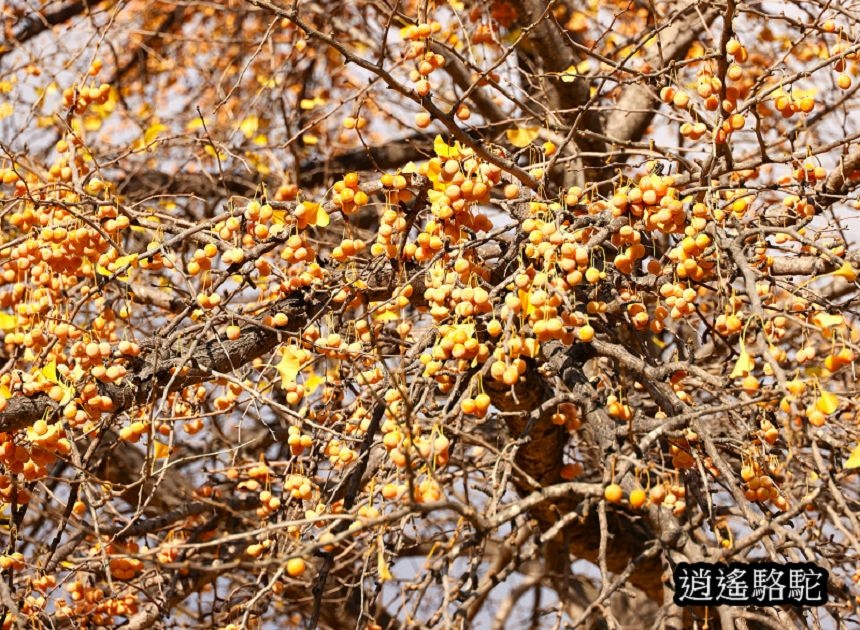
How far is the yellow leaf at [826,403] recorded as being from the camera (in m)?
1.55

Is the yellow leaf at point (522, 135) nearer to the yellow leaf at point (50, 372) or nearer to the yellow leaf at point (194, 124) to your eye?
the yellow leaf at point (194, 124)

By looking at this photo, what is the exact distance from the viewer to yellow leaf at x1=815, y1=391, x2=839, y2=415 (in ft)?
5.09

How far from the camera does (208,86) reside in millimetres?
4688

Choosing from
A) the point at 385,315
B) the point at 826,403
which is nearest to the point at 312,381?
the point at 385,315

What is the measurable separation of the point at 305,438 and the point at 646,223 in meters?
0.93

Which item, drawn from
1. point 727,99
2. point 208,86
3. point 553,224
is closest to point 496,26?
point 208,86

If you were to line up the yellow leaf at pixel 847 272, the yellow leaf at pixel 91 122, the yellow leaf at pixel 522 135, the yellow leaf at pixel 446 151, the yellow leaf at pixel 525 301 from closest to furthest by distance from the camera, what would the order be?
the yellow leaf at pixel 847 272 → the yellow leaf at pixel 525 301 → the yellow leaf at pixel 446 151 → the yellow leaf at pixel 522 135 → the yellow leaf at pixel 91 122

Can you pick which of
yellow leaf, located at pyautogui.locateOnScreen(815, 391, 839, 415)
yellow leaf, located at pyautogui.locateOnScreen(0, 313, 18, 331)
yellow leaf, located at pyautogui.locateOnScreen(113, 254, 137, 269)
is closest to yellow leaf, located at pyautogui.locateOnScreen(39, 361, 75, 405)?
yellow leaf, located at pyautogui.locateOnScreen(113, 254, 137, 269)

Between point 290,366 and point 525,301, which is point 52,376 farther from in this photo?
point 525,301

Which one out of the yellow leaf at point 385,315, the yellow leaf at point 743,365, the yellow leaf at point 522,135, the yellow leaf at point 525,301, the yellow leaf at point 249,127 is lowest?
the yellow leaf at point 743,365

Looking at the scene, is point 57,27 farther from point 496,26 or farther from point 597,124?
point 597,124

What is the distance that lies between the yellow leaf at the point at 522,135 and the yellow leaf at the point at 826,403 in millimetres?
1828

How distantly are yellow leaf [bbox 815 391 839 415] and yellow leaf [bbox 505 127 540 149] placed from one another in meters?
1.83

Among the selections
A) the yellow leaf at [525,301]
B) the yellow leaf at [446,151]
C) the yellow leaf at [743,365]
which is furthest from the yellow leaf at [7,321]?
the yellow leaf at [743,365]
